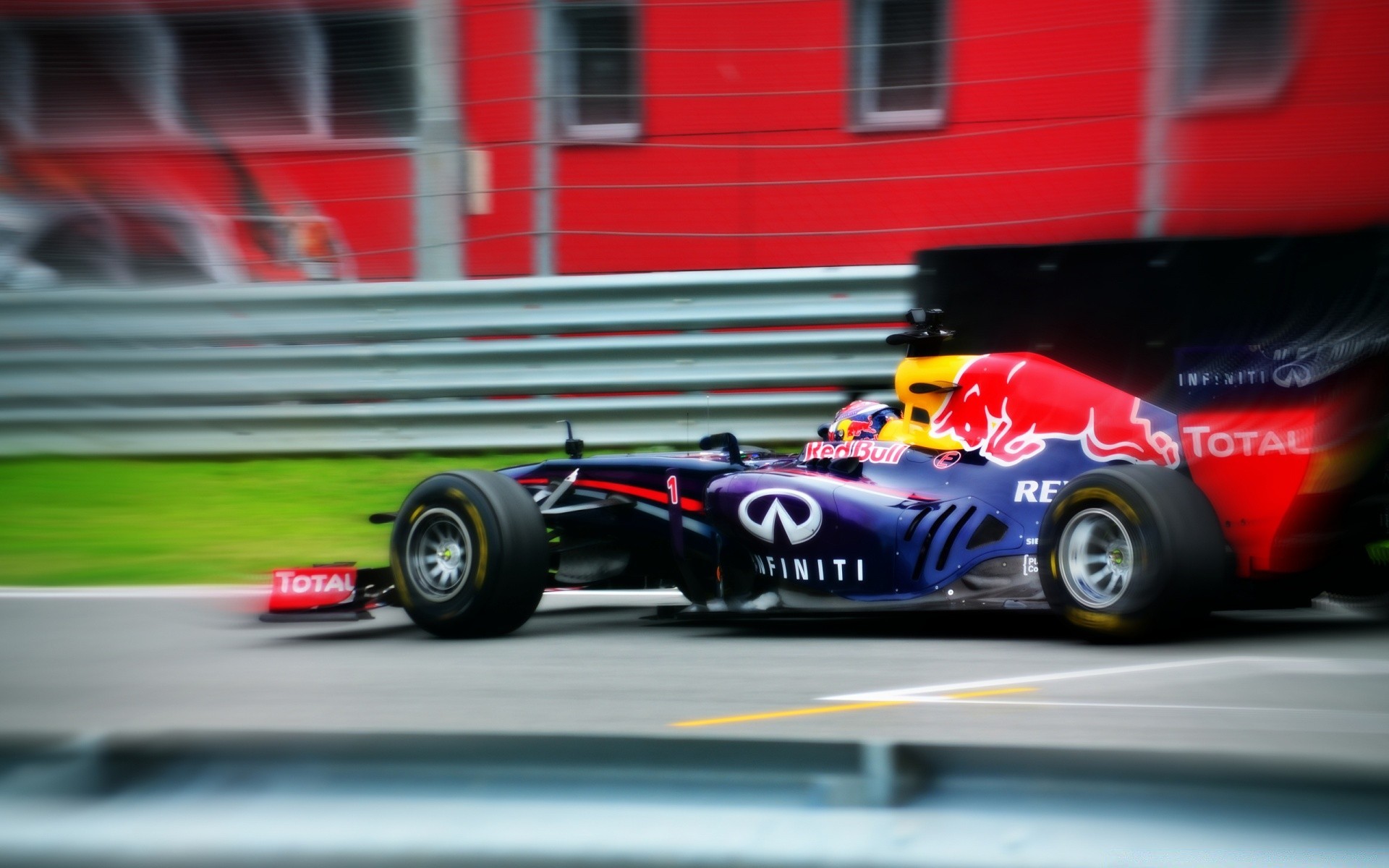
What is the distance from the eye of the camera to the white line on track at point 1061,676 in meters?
4.35

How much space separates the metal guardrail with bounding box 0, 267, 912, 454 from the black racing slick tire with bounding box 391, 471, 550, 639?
2686 millimetres

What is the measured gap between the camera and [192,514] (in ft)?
27.2

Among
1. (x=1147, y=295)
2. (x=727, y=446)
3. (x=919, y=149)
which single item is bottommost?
(x=727, y=446)

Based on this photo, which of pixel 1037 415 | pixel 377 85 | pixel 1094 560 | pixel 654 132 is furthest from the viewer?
pixel 654 132

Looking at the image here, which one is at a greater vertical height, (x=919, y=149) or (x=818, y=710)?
(x=919, y=149)

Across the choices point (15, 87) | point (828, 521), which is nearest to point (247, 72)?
point (15, 87)

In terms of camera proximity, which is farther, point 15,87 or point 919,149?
point 15,87

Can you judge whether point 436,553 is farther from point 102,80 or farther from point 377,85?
point 102,80

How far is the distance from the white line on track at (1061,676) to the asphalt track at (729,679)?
0.01 metres

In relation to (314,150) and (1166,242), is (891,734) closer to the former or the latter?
(1166,242)

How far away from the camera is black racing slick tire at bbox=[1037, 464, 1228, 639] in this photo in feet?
15.4

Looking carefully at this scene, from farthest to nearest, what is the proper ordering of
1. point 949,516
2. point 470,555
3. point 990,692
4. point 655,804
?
point 470,555 → point 949,516 → point 990,692 → point 655,804

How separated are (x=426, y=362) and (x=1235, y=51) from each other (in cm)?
439

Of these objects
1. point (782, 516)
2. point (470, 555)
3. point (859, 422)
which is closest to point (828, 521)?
point (782, 516)
